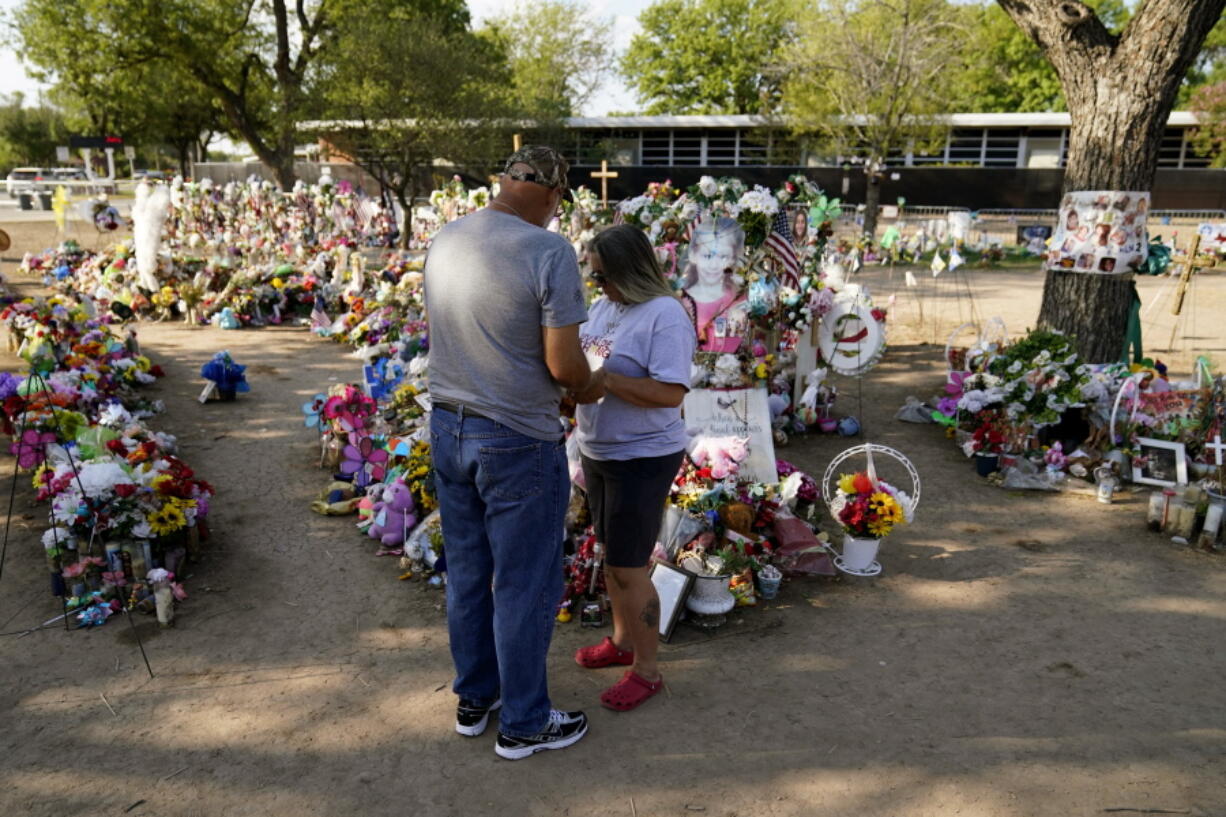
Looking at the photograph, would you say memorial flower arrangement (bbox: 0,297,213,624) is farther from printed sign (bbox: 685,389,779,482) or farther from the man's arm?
printed sign (bbox: 685,389,779,482)

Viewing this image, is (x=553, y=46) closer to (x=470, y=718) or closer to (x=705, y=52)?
(x=705, y=52)

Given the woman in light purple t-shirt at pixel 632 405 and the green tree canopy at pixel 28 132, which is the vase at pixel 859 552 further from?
the green tree canopy at pixel 28 132

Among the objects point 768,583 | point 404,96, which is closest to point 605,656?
point 768,583

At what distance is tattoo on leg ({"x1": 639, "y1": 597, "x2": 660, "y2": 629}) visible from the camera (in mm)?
2988

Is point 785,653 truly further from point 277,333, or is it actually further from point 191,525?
point 277,333

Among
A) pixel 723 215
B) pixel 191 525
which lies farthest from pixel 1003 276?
pixel 191 525

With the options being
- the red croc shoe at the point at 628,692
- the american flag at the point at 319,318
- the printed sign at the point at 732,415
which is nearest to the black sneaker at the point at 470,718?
the red croc shoe at the point at 628,692

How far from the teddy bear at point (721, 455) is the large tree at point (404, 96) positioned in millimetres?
15056

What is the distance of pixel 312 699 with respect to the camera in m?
3.14

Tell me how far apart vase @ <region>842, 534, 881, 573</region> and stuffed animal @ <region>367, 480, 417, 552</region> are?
2.27 m

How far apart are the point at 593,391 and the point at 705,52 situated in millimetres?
44995

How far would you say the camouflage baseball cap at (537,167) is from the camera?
8.09 feet

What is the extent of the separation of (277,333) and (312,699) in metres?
8.57

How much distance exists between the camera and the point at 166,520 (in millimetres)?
4016
